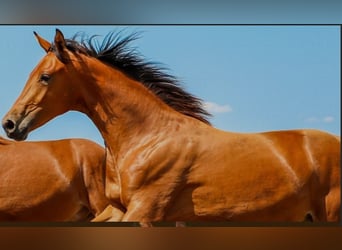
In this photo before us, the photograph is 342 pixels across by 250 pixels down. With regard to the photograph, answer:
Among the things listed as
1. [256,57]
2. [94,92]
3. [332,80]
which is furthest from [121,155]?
[332,80]

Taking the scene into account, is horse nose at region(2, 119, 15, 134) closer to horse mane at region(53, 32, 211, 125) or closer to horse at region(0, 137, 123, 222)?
horse at region(0, 137, 123, 222)

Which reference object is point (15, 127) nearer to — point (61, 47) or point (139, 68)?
point (61, 47)

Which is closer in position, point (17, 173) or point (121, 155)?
point (121, 155)

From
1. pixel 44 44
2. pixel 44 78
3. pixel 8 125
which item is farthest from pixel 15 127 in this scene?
pixel 44 44

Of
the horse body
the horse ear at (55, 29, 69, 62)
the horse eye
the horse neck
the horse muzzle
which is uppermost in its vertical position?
the horse ear at (55, 29, 69, 62)

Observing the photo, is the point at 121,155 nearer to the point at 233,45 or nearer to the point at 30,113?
the point at 30,113

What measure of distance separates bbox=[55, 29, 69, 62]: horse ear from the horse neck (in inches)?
4.0

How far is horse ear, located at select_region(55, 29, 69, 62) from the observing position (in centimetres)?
269

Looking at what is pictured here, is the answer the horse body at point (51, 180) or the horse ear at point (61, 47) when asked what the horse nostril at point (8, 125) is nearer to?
the horse body at point (51, 180)

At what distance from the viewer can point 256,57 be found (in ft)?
9.14

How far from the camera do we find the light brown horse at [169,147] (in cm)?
264

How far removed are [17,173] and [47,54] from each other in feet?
1.70

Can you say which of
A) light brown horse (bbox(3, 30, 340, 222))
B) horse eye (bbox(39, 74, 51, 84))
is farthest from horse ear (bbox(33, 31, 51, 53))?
horse eye (bbox(39, 74, 51, 84))

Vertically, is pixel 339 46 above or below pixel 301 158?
above
